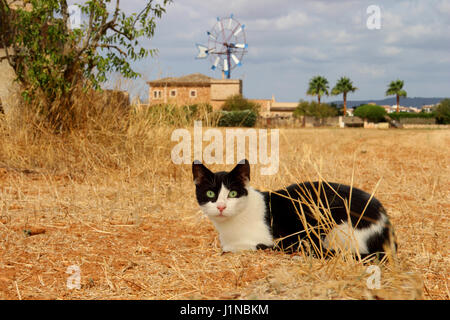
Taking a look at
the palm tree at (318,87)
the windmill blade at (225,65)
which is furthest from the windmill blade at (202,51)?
the palm tree at (318,87)

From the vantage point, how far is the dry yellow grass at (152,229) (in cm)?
262

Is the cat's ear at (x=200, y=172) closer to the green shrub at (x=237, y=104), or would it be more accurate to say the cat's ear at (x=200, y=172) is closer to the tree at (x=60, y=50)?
the tree at (x=60, y=50)

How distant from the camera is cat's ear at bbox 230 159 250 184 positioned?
3.41 m

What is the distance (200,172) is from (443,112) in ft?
186

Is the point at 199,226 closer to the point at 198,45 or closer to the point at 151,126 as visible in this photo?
the point at 151,126

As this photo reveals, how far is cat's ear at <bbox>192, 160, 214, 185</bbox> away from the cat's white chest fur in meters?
0.35

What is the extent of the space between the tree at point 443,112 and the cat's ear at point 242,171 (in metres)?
54.9

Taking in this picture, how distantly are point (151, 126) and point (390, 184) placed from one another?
4344mm

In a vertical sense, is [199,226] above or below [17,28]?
below

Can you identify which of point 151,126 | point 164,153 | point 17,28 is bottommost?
point 164,153

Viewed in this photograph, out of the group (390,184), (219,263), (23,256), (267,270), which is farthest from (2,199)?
(390,184)

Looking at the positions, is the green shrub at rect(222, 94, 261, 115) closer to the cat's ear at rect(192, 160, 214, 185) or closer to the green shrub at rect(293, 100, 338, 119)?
the green shrub at rect(293, 100, 338, 119)
